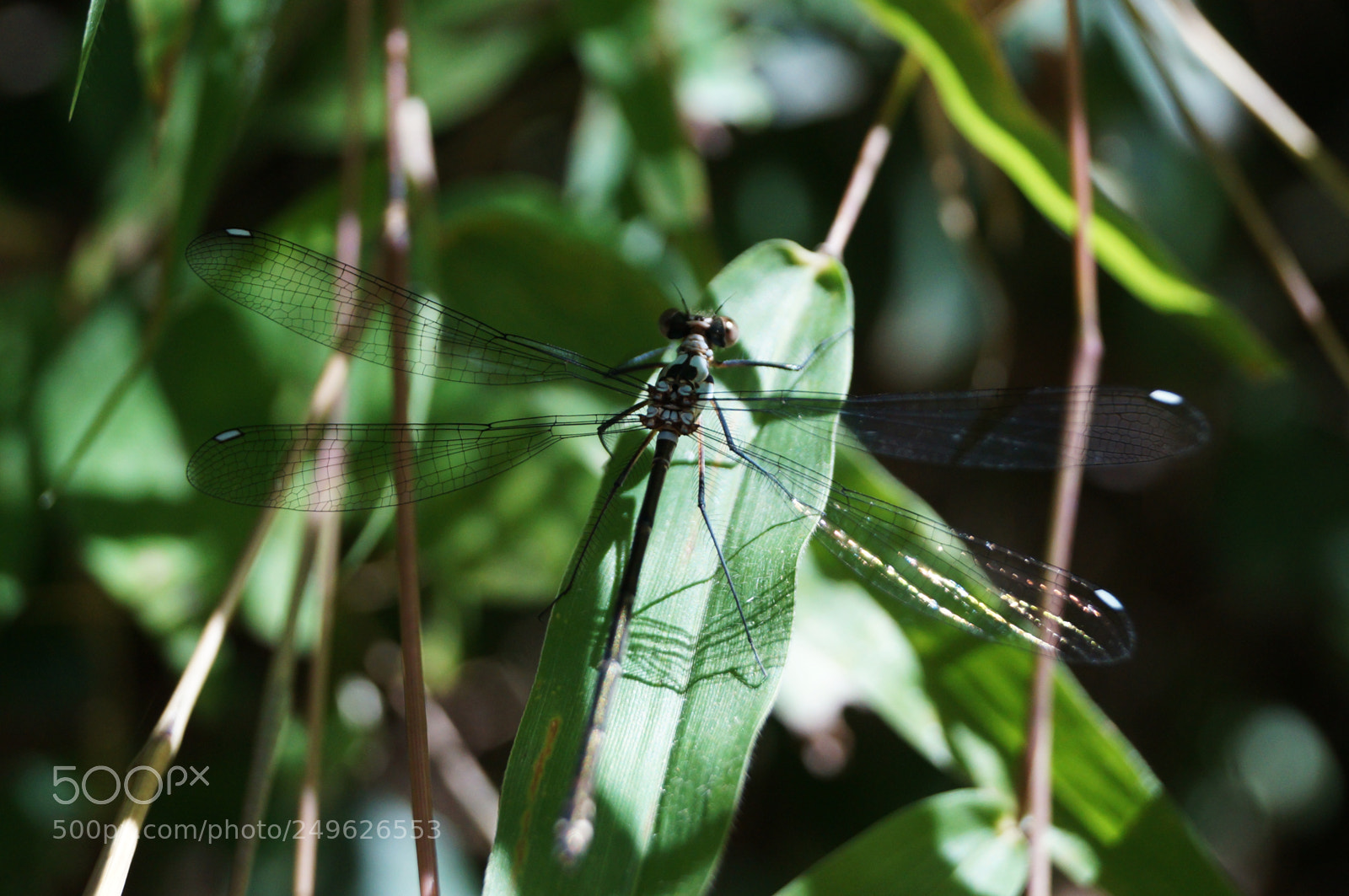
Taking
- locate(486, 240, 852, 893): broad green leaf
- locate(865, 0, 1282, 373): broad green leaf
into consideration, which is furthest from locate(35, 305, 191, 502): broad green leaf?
locate(865, 0, 1282, 373): broad green leaf

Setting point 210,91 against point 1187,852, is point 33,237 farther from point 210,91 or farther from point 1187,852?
point 1187,852

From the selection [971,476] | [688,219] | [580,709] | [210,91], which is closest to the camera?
[580,709]

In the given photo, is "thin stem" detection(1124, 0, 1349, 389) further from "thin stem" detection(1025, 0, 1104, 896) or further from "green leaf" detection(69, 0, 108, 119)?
"green leaf" detection(69, 0, 108, 119)

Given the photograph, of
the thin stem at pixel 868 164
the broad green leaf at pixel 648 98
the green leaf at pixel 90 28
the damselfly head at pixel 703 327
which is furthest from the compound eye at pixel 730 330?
the green leaf at pixel 90 28

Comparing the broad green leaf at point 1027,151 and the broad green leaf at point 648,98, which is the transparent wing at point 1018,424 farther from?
the broad green leaf at point 648,98

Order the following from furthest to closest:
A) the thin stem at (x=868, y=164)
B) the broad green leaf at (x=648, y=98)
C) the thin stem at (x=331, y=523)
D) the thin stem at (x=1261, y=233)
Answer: the broad green leaf at (x=648, y=98)
the thin stem at (x=1261, y=233)
the thin stem at (x=868, y=164)
the thin stem at (x=331, y=523)

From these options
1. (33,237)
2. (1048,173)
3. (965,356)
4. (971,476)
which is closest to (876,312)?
(965,356)
